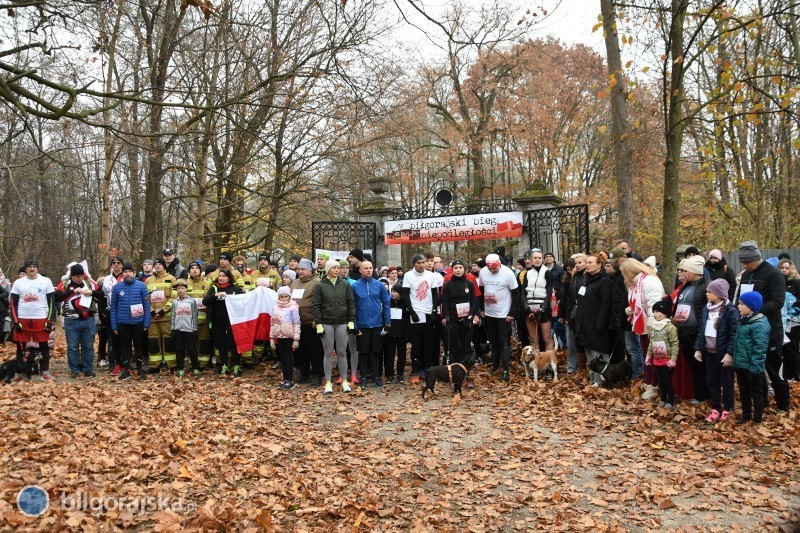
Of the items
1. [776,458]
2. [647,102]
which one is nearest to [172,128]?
[776,458]

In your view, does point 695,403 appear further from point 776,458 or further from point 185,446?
point 185,446

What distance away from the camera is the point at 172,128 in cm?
1838

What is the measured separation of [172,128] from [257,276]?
8.29 metres

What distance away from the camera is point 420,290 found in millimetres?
10938

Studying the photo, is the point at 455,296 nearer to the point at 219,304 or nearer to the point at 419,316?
the point at 419,316

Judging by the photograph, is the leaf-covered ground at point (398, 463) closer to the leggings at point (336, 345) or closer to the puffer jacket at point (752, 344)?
the puffer jacket at point (752, 344)

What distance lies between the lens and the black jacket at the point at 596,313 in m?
9.50

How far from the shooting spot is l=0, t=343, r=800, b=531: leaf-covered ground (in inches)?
201

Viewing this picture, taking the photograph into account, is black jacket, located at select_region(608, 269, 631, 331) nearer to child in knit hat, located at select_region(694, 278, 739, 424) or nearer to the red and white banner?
child in knit hat, located at select_region(694, 278, 739, 424)

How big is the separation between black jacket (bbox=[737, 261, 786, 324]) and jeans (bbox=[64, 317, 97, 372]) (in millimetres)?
10767

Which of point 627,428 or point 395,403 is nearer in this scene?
point 627,428

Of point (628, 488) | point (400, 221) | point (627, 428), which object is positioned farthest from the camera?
point (400, 221)

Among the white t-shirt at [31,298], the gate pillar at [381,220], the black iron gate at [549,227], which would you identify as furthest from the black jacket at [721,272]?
the white t-shirt at [31,298]

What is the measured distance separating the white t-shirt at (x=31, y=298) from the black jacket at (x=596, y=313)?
9.21 m
